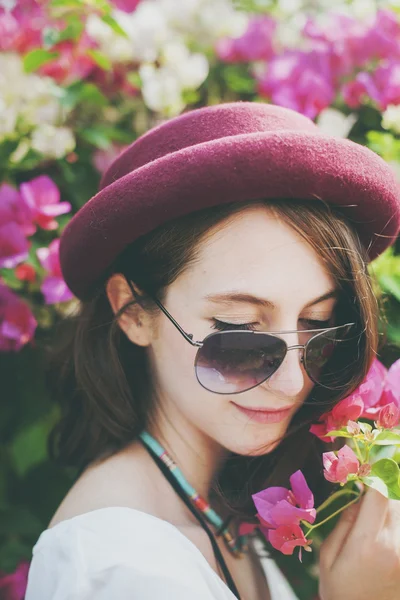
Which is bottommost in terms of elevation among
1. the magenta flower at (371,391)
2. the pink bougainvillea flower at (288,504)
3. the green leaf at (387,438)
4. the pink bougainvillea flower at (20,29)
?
the magenta flower at (371,391)

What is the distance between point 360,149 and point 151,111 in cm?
125

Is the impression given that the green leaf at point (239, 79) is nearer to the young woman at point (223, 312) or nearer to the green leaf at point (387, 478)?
the young woman at point (223, 312)

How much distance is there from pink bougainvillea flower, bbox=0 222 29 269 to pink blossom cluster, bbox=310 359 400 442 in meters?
0.93

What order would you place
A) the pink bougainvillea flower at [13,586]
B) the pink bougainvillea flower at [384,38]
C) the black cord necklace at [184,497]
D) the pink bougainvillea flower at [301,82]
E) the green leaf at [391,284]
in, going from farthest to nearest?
the pink bougainvillea flower at [384,38] → the pink bougainvillea flower at [301,82] → the pink bougainvillea flower at [13,586] → the green leaf at [391,284] → the black cord necklace at [184,497]

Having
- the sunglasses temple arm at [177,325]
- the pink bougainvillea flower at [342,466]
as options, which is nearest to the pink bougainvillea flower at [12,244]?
the sunglasses temple arm at [177,325]

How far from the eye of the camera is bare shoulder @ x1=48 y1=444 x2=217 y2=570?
133 cm

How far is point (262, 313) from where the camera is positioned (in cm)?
127

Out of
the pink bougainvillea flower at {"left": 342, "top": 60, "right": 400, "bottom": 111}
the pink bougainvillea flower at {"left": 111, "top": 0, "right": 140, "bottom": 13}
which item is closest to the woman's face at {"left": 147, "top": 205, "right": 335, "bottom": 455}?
the pink bougainvillea flower at {"left": 342, "top": 60, "right": 400, "bottom": 111}

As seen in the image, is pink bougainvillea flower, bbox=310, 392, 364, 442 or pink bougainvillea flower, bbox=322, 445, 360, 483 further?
pink bougainvillea flower, bbox=310, 392, 364, 442

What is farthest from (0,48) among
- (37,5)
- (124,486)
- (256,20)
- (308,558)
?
(308,558)

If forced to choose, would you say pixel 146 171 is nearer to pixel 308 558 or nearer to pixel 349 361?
pixel 349 361

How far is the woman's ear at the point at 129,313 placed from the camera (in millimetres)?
1475

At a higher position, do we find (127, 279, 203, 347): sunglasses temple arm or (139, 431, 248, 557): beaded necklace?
(127, 279, 203, 347): sunglasses temple arm

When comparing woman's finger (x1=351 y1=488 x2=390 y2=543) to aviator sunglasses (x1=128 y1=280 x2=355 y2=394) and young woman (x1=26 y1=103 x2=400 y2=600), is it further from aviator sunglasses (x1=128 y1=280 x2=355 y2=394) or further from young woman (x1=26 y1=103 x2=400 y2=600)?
aviator sunglasses (x1=128 y1=280 x2=355 y2=394)
